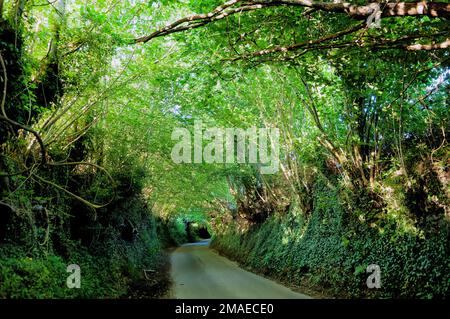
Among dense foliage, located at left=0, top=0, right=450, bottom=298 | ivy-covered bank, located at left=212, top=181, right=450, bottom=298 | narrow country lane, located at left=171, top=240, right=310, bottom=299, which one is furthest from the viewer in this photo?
narrow country lane, located at left=171, top=240, right=310, bottom=299

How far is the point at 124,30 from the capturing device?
8.06m

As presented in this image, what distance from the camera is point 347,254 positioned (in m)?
9.25

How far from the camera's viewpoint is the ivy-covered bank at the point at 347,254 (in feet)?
21.8

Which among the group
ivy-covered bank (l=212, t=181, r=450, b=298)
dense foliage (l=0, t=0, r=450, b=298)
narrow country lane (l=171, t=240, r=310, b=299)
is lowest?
narrow country lane (l=171, t=240, r=310, b=299)

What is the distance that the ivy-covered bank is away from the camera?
6.64 meters

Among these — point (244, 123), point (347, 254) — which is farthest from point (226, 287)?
point (244, 123)

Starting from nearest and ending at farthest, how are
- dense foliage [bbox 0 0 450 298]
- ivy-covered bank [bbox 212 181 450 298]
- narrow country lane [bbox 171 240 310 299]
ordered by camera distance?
dense foliage [bbox 0 0 450 298]
ivy-covered bank [bbox 212 181 450 298]
narrow country lane [bbox 171 240 310 299]

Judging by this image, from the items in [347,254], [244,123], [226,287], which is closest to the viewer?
[347,254]

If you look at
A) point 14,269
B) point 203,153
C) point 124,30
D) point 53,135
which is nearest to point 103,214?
point 53,135

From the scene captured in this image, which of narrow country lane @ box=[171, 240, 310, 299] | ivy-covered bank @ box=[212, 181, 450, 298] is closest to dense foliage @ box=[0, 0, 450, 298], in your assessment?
ivy-covered bank @ box=[212, 181, 450, 298]

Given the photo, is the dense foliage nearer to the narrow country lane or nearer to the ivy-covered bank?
the ivy-covered bank

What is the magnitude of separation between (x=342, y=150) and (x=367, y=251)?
3037 millimetres

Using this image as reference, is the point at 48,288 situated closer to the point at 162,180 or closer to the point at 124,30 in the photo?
the point at 124,30

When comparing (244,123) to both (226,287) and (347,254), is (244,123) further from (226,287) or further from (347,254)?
(347,254)
